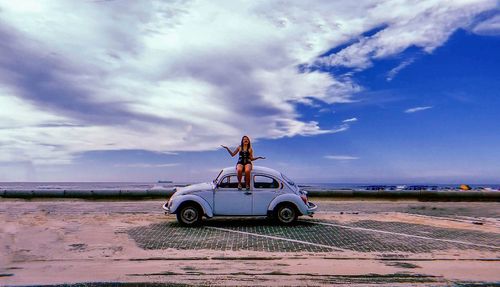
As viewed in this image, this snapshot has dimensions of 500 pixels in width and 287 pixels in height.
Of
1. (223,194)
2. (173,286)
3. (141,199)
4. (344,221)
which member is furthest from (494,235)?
(141,199)

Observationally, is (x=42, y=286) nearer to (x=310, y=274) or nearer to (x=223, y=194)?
(x=310, y=274)

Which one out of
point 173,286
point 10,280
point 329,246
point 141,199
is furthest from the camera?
point 141,199

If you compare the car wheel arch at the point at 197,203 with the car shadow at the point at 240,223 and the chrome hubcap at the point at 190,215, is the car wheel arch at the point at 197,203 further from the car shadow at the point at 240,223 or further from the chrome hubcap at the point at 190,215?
the car shadow at the point at 240,223

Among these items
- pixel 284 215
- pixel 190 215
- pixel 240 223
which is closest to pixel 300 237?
pixel 284 215

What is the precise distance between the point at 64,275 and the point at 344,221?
897 centimetres

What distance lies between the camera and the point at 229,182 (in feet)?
43.2

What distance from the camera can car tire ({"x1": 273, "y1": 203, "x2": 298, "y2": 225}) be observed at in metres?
13.1

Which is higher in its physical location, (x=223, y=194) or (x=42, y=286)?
(x=223, y=194)

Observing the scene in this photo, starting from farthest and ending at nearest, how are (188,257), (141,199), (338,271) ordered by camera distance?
(141,199), (188,257), (338,271)

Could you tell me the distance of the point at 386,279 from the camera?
24.0ft

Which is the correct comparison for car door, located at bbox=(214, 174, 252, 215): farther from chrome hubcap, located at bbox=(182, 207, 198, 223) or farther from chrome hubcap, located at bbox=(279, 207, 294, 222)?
chrome hubcap, located at bbox=(279, 207, 294, 222)

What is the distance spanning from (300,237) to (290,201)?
202 centimetres

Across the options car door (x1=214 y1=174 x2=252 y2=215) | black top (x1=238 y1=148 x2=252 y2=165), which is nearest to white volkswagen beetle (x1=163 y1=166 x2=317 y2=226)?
car door (x1=214 y1=174 x2=252 y2=215)

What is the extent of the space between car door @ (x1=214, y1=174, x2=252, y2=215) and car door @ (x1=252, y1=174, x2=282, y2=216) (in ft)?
0.56
